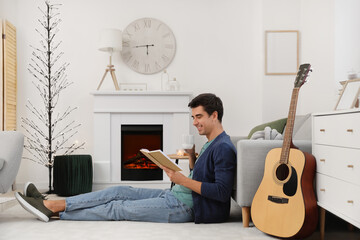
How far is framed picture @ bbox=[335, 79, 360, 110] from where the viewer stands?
254cm

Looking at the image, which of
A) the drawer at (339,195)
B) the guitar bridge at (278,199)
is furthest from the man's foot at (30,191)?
the drawer at (339,195)

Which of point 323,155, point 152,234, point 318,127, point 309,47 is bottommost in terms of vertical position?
point 152,234

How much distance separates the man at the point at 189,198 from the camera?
2354 mm

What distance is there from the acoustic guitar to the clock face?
2745 mm

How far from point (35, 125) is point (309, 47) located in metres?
3.57

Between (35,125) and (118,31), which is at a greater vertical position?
(118,31)

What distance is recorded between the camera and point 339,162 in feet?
6.52

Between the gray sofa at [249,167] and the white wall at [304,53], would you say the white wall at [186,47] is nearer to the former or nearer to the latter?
the white wall at [304,53]

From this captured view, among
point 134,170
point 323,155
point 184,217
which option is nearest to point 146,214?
point 184,217

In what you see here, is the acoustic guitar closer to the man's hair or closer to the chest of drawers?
the chest of drawers

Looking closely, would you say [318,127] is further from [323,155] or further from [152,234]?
[152,234]

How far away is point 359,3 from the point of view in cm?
363

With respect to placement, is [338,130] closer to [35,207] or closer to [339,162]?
[339,162]

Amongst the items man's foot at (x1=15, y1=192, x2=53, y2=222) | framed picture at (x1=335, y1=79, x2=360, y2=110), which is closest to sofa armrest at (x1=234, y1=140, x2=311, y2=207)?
framed picture at (x1=335, y1=79, x2=360, y2=110)
